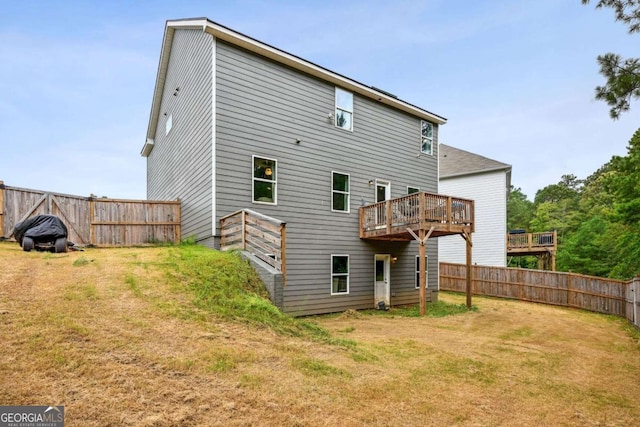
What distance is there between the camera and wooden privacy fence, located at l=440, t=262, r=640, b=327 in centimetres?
1363

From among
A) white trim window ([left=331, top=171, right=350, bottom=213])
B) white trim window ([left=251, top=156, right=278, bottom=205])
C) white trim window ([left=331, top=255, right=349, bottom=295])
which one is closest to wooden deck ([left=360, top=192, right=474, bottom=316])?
white trim window ([left=331, top=171, right=350, bottom=213])

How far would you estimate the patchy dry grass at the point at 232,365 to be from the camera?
125 inches

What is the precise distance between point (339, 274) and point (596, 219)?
29905 mm

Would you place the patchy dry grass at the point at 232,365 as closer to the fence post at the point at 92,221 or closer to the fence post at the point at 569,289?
the fence post at the point at 92,221

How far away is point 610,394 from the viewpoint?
15.7 feet

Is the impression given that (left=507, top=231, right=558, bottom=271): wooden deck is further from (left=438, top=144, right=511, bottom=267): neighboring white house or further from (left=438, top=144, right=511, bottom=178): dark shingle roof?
(left=438, top=144, right=511, bottom=178): dark shingle roof

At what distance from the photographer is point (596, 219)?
3011 cm

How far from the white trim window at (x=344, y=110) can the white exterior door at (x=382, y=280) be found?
4914 millimetres

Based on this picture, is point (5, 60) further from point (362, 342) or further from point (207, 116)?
point (362, 342)

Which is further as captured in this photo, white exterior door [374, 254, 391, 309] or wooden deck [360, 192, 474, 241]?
white exterior door [374, 254, 391, 309]

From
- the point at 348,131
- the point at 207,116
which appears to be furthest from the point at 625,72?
the point at 207,116

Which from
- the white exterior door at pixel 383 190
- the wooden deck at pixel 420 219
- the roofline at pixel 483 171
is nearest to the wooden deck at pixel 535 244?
the roofline at pixel 483 171

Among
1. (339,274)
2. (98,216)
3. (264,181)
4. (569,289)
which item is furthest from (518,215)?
(98,216)

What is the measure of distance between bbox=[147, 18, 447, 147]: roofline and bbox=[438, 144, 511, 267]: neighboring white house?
8.44 metres
